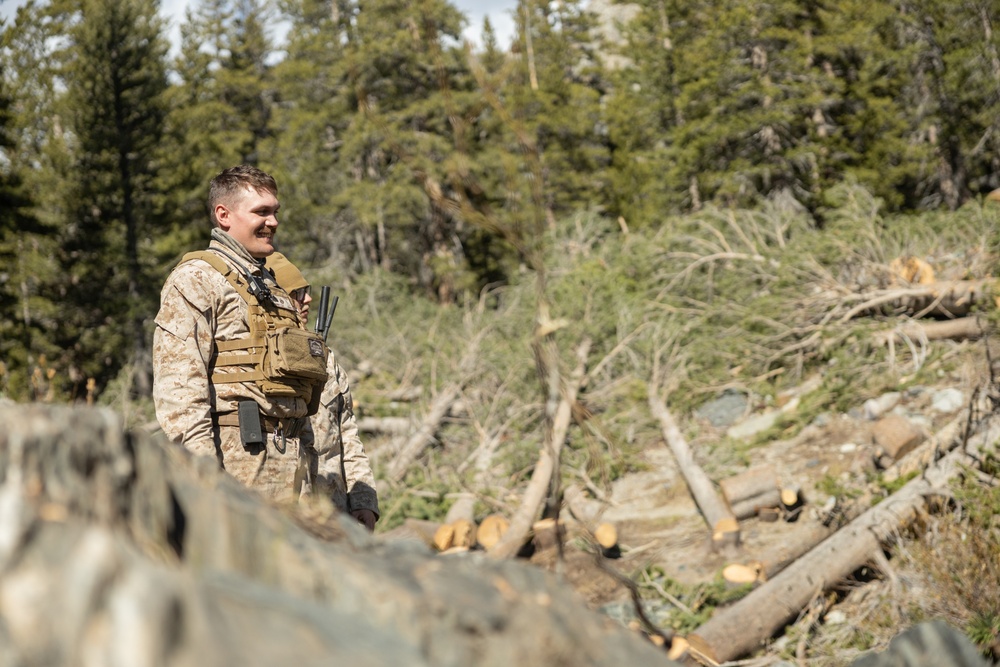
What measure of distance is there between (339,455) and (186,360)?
2.36 feet

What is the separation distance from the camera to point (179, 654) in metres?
0.78

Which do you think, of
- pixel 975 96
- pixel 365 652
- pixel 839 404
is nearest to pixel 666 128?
pixel 975 96

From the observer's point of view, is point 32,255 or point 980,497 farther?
point 32,255

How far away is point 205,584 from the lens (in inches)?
35.7

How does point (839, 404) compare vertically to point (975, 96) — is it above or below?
below

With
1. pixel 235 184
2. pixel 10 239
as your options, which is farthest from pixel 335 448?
pixel 10 239

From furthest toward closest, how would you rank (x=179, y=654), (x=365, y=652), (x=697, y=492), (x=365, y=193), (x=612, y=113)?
(x=612, y=113), (x=365, y=193), (x=697, y=492), (x=365, y=652), (x=179, y=654)

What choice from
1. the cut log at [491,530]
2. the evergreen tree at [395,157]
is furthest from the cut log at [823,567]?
the evergreen tree at [395,157]

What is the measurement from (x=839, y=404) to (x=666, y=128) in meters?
21.8

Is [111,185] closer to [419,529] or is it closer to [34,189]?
[34,189]

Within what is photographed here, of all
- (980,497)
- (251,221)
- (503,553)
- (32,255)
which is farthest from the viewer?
(32,255)

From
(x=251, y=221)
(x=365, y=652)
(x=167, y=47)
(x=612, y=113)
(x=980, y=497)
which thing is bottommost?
(x=980, y=497)

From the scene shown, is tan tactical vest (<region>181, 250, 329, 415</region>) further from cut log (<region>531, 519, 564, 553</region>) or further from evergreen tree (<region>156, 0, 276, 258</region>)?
evergreen tree (<region>156, 0, 276, 258</region>)

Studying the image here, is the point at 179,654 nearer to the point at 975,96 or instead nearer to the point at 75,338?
the point at 75,338
